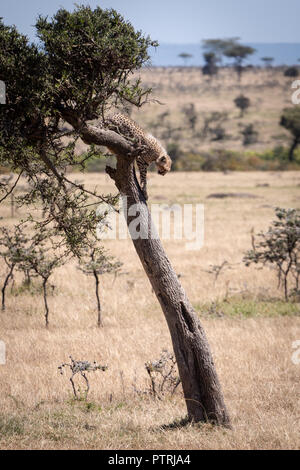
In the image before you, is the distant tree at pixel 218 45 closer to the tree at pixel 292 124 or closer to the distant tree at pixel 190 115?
the distant tree at pixel 190 115

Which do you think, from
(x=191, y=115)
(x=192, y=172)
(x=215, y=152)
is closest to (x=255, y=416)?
(x=192, y=172)

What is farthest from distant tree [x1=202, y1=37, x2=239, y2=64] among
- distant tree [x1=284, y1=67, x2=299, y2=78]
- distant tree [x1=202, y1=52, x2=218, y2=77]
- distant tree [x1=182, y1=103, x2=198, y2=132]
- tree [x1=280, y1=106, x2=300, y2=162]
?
tree [x1=280, y1=106, x2=300, y2=162]

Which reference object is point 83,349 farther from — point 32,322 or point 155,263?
point 155,263

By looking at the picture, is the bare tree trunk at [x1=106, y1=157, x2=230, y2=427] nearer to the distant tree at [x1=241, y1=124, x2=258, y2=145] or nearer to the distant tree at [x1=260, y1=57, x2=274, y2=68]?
the distant tree at [x1=241, y1=124, x2=258, y2=145]

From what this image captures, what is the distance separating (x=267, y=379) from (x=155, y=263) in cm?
354

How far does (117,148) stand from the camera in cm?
667

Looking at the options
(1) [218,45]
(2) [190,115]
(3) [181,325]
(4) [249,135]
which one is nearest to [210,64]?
(1) [218,45]

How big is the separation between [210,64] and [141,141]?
123 m

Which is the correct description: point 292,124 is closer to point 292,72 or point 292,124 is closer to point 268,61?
point 292,72

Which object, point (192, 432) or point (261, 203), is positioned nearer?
point (192, 432)

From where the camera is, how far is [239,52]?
11681 cm

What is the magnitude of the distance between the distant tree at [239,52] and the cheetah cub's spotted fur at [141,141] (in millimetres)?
116069

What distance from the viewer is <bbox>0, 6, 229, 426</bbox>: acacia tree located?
618 cm

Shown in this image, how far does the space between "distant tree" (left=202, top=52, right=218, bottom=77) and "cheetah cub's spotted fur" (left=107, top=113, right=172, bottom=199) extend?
119 metres
